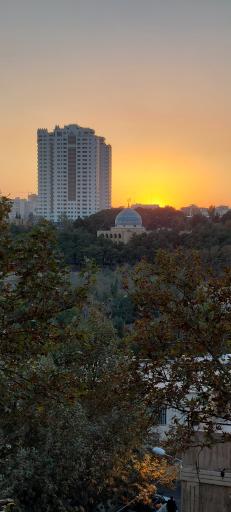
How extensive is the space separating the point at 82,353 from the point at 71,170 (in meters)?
112

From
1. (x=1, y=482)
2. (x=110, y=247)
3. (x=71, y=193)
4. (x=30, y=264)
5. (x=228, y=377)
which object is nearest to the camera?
(x=30, y=264)

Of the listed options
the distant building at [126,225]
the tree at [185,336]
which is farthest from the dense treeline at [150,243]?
the tree at [185,336]

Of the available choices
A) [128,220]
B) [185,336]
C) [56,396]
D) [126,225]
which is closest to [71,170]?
[128,220]

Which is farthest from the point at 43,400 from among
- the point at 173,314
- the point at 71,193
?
the point at 71,193

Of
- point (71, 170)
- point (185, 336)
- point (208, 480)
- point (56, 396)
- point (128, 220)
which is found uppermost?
point (71, 170)

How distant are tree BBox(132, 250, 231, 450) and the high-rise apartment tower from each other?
106988 millimetres

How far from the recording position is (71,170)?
117 metres

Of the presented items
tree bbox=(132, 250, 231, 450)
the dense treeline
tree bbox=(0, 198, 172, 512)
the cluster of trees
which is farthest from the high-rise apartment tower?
tree bbox=(132, 250, 231, 450)

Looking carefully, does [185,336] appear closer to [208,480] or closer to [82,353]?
[82,353]

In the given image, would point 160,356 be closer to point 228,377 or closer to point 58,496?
point 228,377

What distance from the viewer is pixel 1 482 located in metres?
8.42

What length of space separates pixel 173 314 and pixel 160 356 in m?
0.48

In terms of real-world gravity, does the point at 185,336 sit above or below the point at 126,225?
below

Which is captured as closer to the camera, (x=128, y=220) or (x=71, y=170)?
(x=128, y=220)
